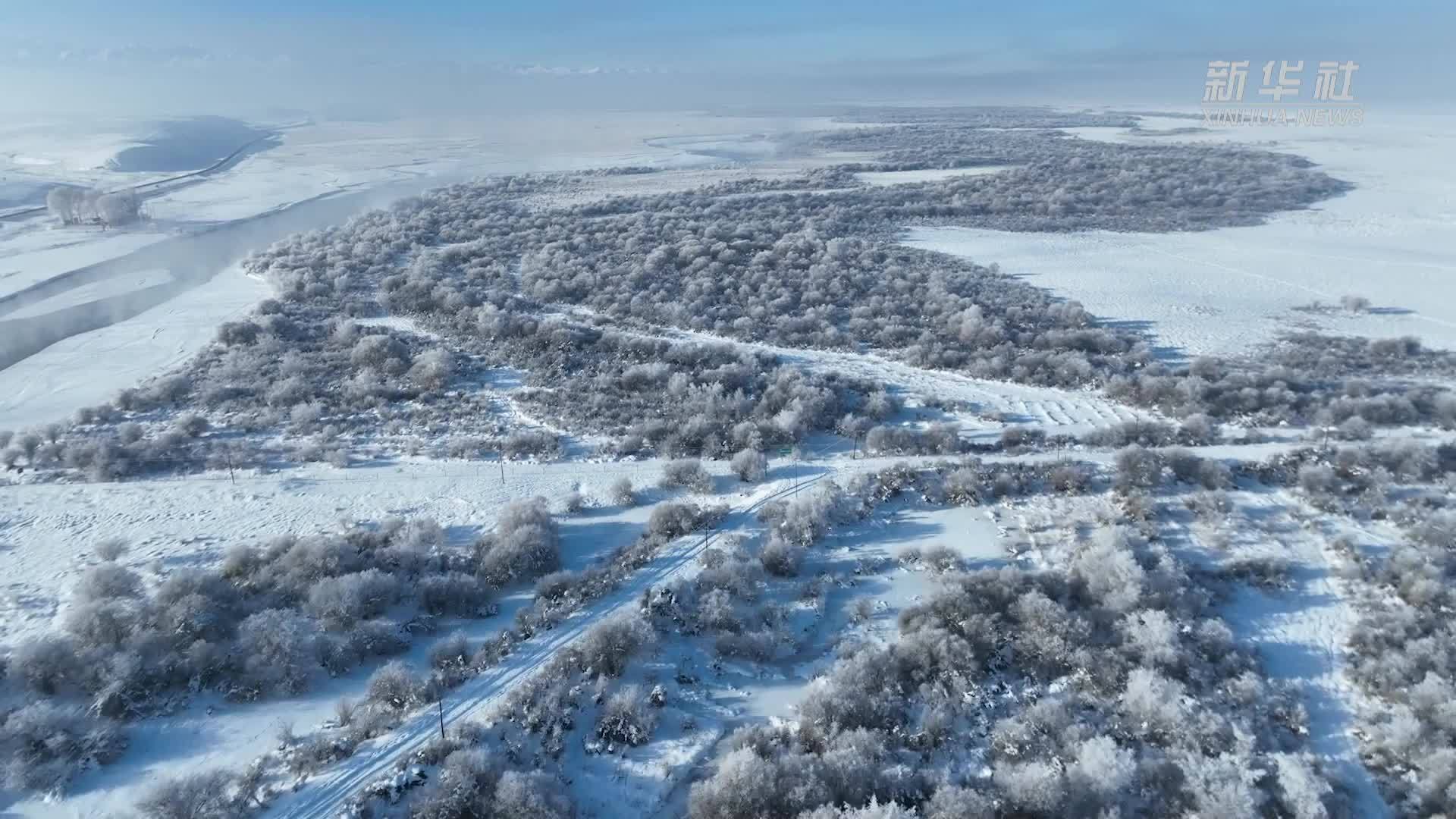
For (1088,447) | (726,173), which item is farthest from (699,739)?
(726,173)

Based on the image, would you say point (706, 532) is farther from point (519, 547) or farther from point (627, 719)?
point (627, 719)

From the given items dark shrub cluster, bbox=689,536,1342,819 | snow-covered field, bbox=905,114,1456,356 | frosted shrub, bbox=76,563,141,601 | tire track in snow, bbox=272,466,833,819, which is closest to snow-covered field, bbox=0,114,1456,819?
tire track in snow, bbox=272,466,833,819

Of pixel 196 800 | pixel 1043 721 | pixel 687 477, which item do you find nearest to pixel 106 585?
pixel 196 800

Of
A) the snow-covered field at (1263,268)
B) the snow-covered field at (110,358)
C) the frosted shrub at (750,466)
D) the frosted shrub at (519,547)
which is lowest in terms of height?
the frosted shrub at (519,547)

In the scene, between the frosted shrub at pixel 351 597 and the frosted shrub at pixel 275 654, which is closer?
the frosted shrub at pixel 275 654

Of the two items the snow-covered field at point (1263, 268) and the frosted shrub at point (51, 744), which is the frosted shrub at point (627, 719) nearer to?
the frosted shrub at point (51, 744)

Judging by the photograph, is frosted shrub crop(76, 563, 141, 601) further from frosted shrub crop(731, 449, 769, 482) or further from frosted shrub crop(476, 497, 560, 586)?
frosted shrub crop(731, 449, 769, 482)

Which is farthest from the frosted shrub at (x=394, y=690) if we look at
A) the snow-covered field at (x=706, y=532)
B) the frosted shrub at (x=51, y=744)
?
the frosted shrub at (x=51, y=744)

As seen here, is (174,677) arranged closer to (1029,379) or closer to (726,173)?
(1029,379)
